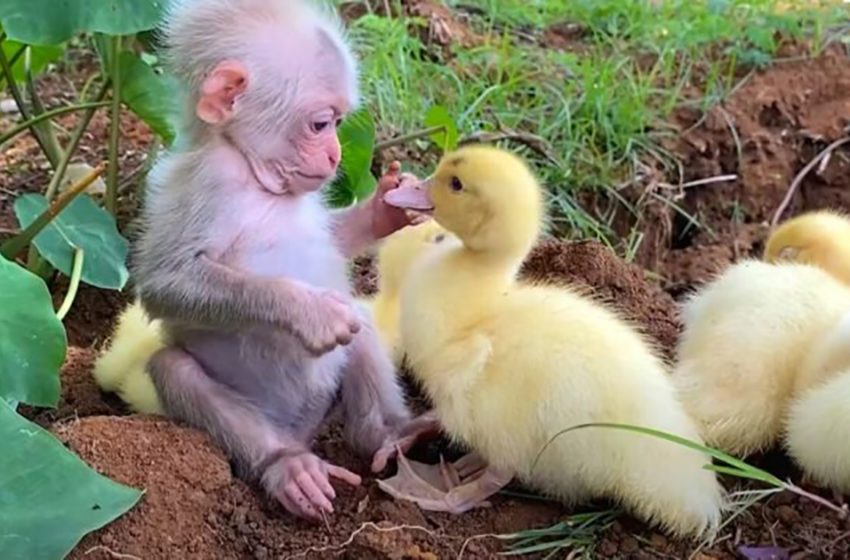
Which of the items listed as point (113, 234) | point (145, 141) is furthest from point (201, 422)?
point (145, 141)

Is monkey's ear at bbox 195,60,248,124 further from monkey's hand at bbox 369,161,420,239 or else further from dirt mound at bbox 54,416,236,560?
dirt mound at bbox 54,416,236,560

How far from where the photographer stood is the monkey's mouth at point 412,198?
240cm

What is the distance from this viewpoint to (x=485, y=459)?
7.41ft

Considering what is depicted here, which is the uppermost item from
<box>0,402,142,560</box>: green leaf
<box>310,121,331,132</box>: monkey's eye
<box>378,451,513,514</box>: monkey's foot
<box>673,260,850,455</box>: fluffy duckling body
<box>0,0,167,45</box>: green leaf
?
<box>0,0,167,45</box>: green leaf

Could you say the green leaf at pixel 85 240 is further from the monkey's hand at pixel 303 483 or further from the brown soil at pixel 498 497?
the monkey's hand at pixel 303 483

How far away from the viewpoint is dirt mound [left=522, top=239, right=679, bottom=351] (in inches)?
114

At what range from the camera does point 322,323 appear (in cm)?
214

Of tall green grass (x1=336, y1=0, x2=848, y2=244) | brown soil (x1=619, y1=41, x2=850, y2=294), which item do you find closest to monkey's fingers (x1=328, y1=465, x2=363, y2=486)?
tall green grass (x1=336, y1=0, x2=848, y2=244)

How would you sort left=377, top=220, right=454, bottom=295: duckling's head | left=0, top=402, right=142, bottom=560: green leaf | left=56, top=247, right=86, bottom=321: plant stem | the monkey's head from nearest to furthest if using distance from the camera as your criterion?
left=0, top=402, right=142, bottom=560: green leaf
the monkey's head
left=377, top=220, right=454, bottom=295: duckling's head
left=56, top=247, right=86, bottom=321: plant stem

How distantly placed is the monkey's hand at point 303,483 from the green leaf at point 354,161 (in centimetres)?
89

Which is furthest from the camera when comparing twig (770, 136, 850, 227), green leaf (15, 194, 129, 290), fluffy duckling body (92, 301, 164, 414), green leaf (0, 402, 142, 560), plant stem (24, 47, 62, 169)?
twig (770, 136, 850, 227)

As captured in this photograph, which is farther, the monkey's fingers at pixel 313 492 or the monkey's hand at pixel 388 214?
the monkey's hand at pixel 388 214

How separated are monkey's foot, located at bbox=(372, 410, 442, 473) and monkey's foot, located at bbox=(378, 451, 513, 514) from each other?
0.03 m

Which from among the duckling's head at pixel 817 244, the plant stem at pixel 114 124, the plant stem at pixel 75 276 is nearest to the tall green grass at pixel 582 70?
the plant stem at pixel 114 124
